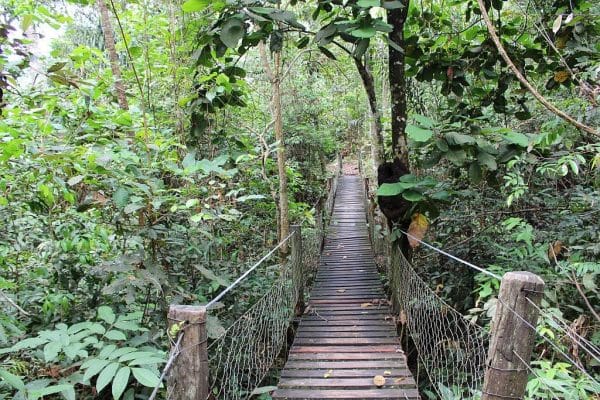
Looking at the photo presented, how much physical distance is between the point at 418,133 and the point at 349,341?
1940 millimetres

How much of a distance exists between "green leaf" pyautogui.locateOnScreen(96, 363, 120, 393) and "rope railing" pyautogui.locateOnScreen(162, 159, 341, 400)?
0.57ft

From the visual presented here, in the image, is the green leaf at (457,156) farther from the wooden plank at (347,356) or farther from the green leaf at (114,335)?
the green leaf at (114,335)

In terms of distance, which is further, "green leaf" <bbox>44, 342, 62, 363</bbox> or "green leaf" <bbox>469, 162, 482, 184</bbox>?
"green leaf" <bbox>469, 162, 482, 184</bbox>

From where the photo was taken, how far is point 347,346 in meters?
3.49

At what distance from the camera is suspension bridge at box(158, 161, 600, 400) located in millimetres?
1365

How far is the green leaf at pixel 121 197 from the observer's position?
6.19 feet

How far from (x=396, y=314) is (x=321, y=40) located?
2740mm

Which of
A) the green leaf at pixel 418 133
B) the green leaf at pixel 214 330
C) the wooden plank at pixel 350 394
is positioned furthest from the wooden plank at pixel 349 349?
the green leaf at pixel 418 133

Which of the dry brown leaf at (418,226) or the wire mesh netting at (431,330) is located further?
the dry brown leaf at (418,226)

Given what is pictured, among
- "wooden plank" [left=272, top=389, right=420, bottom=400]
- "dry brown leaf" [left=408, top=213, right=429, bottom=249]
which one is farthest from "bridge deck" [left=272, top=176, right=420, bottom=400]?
"dry brown leaf" [left=408, top=213, right=429, bottom=249]

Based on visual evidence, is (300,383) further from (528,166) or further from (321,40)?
(528,166)

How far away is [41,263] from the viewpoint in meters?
2.75

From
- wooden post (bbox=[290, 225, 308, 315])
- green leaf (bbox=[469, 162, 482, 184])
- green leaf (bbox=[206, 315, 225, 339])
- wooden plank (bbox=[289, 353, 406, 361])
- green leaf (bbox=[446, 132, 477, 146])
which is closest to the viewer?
green leaf (bbox=[206, 315, 225, 339])

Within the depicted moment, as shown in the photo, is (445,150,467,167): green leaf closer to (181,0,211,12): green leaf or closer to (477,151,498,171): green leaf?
(477,151,498,171): green leaf
